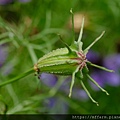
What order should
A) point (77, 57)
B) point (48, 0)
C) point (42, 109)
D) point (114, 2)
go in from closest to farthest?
point (77, 57) → point (42, 109) → point (48, 0) → point (114, 2)

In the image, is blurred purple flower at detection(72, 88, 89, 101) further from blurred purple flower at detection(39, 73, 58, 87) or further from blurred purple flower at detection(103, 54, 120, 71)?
blurred purple flower at detection(103, 54, 120, 71)

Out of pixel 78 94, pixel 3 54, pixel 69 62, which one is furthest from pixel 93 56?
pixel 69 62

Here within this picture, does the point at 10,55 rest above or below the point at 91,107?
above

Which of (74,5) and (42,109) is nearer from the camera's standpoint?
(42,109)

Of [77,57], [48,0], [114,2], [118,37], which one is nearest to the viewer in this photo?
[77,57]

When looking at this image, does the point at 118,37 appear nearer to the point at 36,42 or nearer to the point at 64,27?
the point at 64,27

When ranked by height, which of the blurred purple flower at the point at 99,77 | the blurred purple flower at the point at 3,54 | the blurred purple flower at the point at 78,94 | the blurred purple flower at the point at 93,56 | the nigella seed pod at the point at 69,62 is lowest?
the blurred purple flower at the point at 78,94

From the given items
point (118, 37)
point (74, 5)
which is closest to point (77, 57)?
point (74, 5)

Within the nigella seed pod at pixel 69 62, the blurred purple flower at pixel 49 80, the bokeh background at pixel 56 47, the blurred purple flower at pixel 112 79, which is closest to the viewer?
the nigella seed pod at pixel 69 62

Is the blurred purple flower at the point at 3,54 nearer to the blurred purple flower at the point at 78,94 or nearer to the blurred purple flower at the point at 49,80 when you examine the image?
the blurred purple flower at the point at 49,80

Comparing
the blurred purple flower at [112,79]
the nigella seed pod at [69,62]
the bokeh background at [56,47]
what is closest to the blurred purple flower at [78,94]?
the bokeh background at [56,47]
